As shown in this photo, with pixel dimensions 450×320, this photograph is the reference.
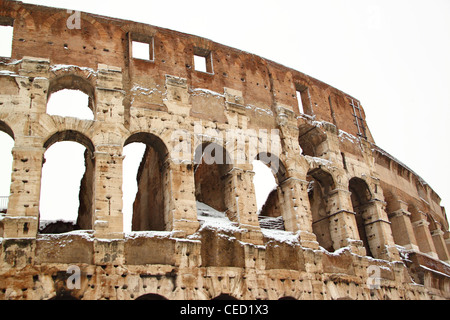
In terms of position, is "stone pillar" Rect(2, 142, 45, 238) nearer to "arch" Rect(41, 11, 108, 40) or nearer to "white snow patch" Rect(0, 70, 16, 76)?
"white snow patch" Rect(0, 70, 16, 76)

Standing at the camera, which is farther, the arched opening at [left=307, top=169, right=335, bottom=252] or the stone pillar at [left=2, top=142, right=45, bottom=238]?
the arched opening at [left=307, top=169, right=335, bottom=252]

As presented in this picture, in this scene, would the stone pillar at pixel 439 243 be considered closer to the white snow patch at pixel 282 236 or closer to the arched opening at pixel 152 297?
the white snow patch at pixel 282 236

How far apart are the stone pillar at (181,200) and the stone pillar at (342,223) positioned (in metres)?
5.11

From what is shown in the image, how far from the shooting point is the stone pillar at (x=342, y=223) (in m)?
14.1

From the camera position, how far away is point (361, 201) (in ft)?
53.8

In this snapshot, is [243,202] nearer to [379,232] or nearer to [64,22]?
[379,232]

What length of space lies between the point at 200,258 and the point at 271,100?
6.19 m

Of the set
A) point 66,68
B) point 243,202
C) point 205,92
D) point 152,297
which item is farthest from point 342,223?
point 66,68

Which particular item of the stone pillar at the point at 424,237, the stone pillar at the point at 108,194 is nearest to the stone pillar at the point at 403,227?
the stone pillar at the point at 424,237

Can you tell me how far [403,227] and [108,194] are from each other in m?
11.5

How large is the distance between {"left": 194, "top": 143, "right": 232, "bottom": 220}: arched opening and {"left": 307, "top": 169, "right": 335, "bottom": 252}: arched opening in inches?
120

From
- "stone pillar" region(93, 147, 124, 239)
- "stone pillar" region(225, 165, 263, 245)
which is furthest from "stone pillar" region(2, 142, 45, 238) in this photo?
"stone pillar" region(225, 165, 263, 245)

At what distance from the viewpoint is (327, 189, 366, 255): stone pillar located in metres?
14.1
